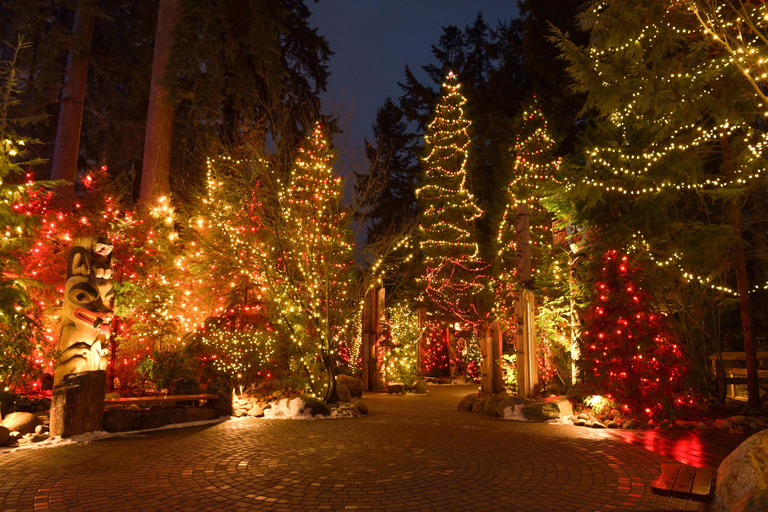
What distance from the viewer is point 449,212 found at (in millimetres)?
20141

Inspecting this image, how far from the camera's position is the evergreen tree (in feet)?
28.0

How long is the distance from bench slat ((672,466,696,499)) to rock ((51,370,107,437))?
755cm

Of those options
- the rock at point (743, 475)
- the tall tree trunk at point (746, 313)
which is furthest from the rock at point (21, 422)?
the tall tree trunk at point (746, 313)

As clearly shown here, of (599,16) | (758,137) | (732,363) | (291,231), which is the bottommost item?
(732,363)

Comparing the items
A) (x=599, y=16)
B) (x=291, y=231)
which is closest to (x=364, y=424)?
(x=291, y=231)

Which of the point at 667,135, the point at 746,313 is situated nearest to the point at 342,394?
the point at 746,313

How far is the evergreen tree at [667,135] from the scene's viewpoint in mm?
8523

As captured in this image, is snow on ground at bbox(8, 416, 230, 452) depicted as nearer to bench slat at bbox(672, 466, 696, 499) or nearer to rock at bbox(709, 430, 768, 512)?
bench slat at bbox(672, 466, 696, 499)

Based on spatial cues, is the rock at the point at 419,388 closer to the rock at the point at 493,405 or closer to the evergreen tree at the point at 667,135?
the rock at the point at 493,405

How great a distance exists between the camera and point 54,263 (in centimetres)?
1097

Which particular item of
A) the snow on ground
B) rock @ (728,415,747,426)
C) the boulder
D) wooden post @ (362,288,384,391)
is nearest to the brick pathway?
the snow on ground

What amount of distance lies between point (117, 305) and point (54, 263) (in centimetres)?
183

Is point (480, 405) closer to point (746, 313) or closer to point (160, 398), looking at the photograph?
point (746, 313)

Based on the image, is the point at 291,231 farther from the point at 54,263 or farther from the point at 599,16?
the point at 599,16
